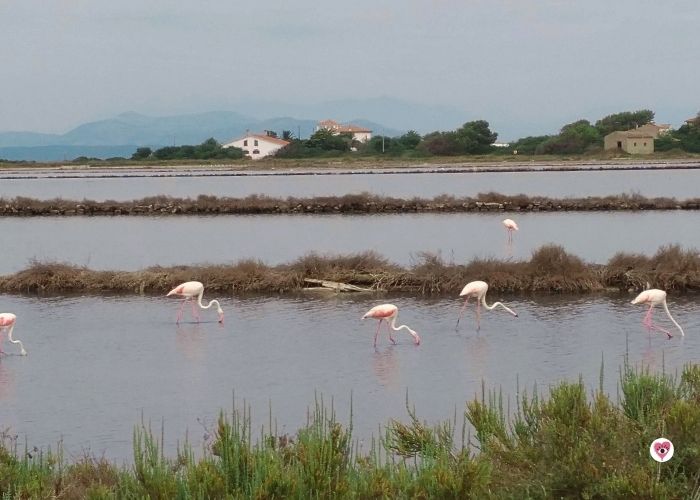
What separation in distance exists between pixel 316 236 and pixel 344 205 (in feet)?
34.1

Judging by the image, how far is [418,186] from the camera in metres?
70.7

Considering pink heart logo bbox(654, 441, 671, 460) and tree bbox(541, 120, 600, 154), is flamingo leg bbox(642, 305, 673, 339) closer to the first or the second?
pink heart logo bbox(654, 441, 671, 460)

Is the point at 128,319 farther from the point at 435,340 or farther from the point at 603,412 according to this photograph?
the point at 603,412

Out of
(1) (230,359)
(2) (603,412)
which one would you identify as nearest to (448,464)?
(2) (603,412)

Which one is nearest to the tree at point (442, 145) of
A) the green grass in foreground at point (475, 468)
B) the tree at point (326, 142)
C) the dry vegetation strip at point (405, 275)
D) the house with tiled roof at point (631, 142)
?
the tree at point (326, 142)

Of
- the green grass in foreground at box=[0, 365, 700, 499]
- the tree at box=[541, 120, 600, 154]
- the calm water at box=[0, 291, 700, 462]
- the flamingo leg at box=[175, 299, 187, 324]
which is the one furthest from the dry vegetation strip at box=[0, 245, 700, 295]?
the tree at box=[541, 120, 600, 154]

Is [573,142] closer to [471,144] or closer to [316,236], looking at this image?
[471,144]

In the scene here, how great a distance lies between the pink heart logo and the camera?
5683mm

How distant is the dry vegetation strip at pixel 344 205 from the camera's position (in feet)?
148

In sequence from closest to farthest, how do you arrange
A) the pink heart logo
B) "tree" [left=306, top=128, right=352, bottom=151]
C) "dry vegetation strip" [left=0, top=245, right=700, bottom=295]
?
the pink heart logo → "dry vegetation strip" [left=0, top=245, right=700, bottom=295] → "tree" [left=306, top=128, right=352, bottom=151]

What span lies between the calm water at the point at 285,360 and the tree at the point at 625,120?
128m

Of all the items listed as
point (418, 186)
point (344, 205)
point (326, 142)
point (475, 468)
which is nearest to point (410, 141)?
point (326, 142)

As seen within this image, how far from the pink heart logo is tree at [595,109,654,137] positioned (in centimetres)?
14069

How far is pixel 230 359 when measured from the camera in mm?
15523
